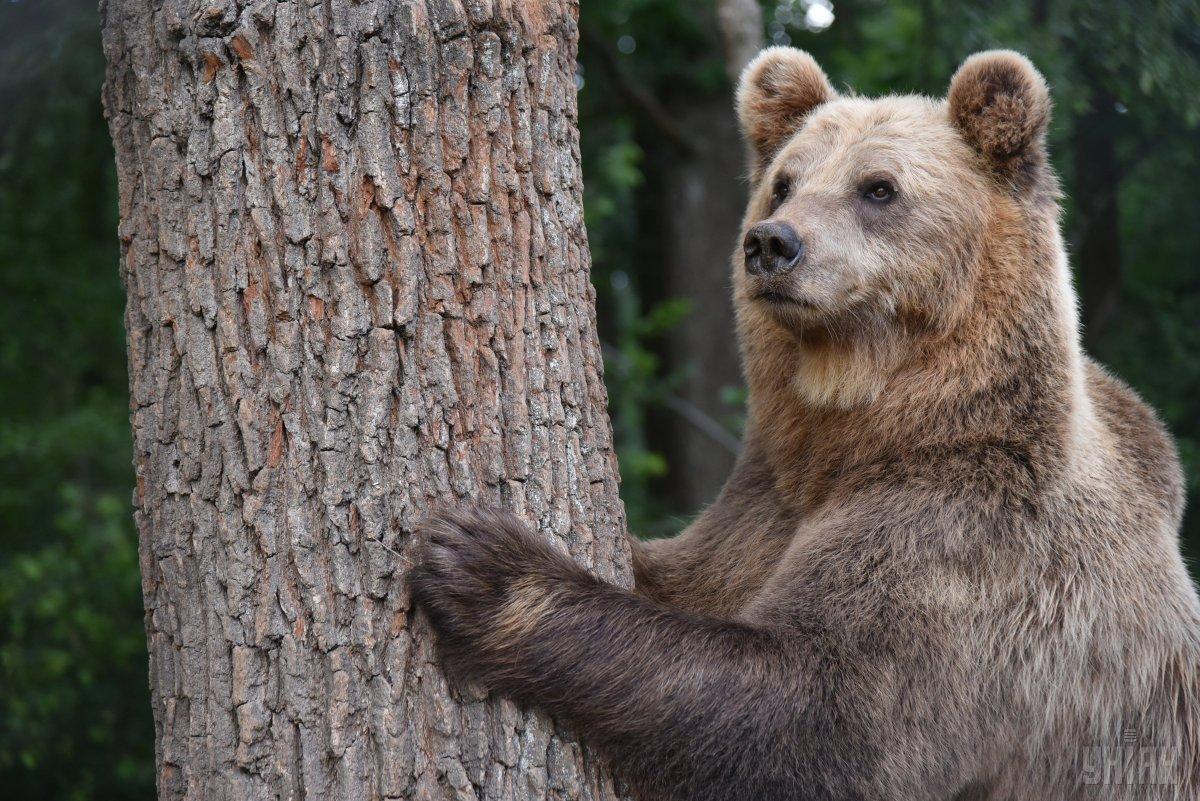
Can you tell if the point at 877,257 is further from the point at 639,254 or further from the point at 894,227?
the point at 639,254

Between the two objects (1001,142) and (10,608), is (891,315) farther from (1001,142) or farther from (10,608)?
(10,608)

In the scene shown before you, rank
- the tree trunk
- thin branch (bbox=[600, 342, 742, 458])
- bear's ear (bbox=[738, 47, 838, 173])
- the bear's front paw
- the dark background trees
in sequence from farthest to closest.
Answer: thin branch (bbox=[600, 342, 742, 458])
the dark background trees
bear's ear (bbox=[738, 47, 838, 173])
the bear's front paw
the tree trunk

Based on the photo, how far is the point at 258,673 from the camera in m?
2.71

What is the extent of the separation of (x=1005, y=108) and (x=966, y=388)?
0.95m

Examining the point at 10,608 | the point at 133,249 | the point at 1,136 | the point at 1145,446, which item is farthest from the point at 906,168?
the point at 10,608

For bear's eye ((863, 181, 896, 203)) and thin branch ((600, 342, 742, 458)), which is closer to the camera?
bear's eye ((863, 181, 896, 203))

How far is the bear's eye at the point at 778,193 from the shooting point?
4111 millimetres

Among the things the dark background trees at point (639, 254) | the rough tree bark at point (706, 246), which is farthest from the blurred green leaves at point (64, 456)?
the rough tree bark at point (706, 246)

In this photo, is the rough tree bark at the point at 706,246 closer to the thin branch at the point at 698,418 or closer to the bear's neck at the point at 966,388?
the thin branch at the point at 698,418

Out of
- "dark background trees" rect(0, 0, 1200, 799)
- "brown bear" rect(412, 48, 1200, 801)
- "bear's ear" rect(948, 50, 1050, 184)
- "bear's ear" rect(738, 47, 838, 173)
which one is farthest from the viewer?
"dark background trees" rect(0, 0, 1200, 799)

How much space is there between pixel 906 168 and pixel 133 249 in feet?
7.74

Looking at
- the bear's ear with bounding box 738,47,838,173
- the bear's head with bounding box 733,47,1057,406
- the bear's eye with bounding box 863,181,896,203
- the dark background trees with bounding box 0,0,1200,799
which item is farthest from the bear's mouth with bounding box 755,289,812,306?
the dark background trees with bounding box 0,0,1200,799

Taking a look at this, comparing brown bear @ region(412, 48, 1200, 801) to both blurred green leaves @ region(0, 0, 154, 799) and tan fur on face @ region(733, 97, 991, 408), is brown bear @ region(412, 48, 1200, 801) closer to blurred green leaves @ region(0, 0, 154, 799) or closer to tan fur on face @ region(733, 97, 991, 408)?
tan fur on face @ region(733, 97, 991, 408)

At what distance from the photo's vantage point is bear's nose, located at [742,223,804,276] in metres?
3.53
